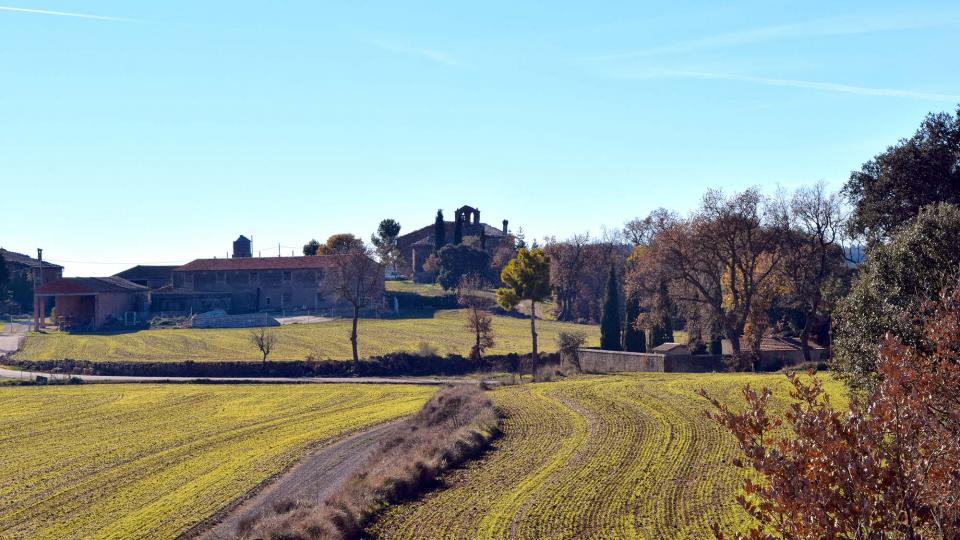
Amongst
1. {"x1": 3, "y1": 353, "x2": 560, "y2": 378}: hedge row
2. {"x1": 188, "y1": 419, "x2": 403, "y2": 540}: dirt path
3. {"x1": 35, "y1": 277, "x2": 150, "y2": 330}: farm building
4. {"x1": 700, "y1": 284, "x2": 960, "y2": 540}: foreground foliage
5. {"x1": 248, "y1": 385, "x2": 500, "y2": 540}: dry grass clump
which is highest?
{"x1": 35, "y1": 277, "x2": 150, "y2": 330}: farm building

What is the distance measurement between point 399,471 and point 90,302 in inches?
3126

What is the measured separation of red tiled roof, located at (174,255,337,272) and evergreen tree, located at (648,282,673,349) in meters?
46.2

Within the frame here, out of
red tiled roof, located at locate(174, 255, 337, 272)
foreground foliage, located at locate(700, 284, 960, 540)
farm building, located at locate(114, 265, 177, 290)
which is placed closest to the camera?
foreground foliage, located at locate(700, 284, 960, 540)

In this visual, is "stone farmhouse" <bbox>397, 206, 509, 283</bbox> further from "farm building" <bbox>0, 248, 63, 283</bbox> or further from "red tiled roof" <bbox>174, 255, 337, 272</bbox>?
"farm building" <bbox>0, 248, 63, 283</bbox>

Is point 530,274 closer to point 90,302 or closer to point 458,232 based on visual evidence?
point 90,302

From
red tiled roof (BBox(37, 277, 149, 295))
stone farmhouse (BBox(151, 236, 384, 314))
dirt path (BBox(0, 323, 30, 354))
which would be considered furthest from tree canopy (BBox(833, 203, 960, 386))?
red tiled roof (BBox(37, 277, 149, 295))

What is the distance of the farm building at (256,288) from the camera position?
10431cm

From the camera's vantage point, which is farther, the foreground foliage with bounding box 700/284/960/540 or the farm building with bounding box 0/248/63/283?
the farm building with bounding box 0/248/63/283

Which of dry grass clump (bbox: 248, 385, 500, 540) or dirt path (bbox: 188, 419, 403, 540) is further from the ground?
dry grass clump (bbox: 248, 385, 500, 540)

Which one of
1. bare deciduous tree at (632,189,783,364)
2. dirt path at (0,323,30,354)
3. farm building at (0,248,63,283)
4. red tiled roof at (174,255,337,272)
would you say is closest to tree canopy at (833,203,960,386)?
bare deciduous tree at (632,189,783,364)

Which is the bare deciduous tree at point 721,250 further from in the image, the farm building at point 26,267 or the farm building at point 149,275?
the farm building at point 26,267

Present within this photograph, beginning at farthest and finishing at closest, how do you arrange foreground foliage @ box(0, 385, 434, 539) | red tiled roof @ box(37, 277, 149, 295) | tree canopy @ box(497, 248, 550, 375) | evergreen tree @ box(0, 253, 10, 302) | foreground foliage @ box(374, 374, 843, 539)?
evergreen tree @ box(0, 253, 10, 302) → red tiled roof @ box(37, 277, 149, 295) → tree canopy @ box(497, 248, 550, 375) → foreground foliage @ box(0, 385, 434, 539) → foreground foliage @ box(374, 374, 843, 539)

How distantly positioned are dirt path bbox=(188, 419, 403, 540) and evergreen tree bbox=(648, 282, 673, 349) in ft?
97.7

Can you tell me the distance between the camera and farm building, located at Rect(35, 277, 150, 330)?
308 ft
